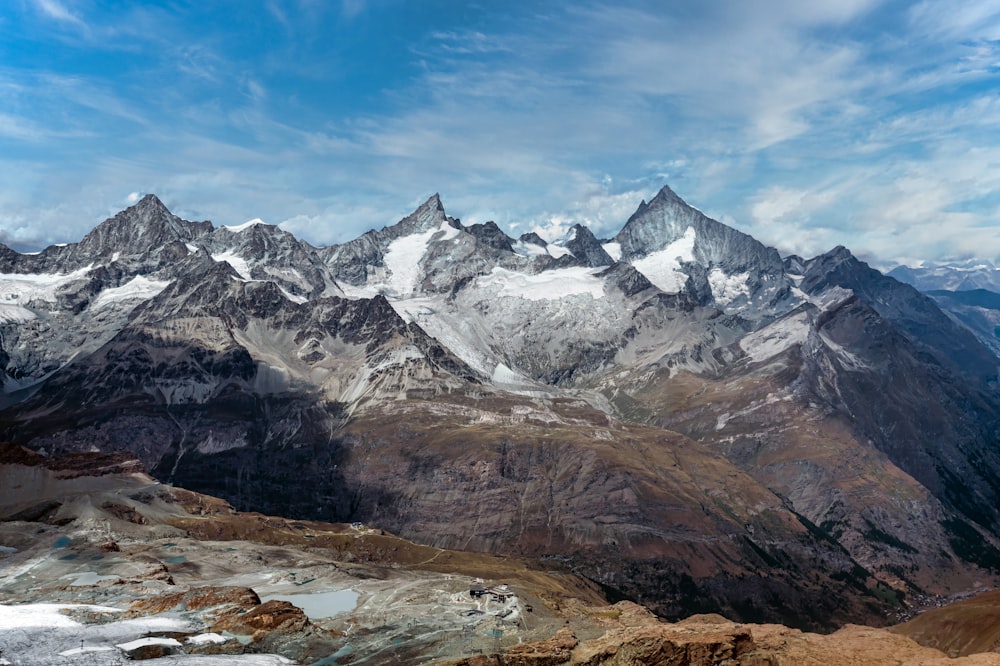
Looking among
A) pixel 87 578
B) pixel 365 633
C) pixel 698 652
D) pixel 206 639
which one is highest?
pixel 698 652

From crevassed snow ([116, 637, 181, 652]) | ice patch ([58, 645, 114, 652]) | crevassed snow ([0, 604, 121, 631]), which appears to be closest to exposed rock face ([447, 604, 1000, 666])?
crevassed snow ([116, 637, 181, 652])

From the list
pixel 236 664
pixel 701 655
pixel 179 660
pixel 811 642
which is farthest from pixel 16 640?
pixel 811 642

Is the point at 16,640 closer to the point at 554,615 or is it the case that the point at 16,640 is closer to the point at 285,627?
the point at 285,627

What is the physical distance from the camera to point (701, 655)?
101188 mm

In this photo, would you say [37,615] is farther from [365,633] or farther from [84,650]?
[365,633]

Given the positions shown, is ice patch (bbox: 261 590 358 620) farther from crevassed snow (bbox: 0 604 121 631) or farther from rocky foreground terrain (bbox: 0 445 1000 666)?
crevassed snow (bbox: 0 604 121 631)

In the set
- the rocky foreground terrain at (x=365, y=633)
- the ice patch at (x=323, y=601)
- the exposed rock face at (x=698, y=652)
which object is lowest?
the ice patch at (x=323, y=601)

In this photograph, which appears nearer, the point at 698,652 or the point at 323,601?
the point at 698,652

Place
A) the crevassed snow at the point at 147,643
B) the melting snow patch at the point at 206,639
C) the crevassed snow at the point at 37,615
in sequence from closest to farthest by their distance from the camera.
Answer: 1. the crevassed snow at the point at 147,643
2. the melting snow patch at the point at 206,639
3. the crevassed snow at the point at 37,615

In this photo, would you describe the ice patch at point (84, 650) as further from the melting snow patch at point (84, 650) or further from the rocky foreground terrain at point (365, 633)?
the rocky foreground terrain at point (365, 633)

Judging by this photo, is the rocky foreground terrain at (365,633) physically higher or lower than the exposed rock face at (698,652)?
lower

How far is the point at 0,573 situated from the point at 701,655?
174289mm

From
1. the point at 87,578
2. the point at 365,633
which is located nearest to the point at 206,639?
the point at 365,633

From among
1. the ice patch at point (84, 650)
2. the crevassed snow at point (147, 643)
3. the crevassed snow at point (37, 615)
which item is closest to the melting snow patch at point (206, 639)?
the crevassed snow at point (147, 643)
